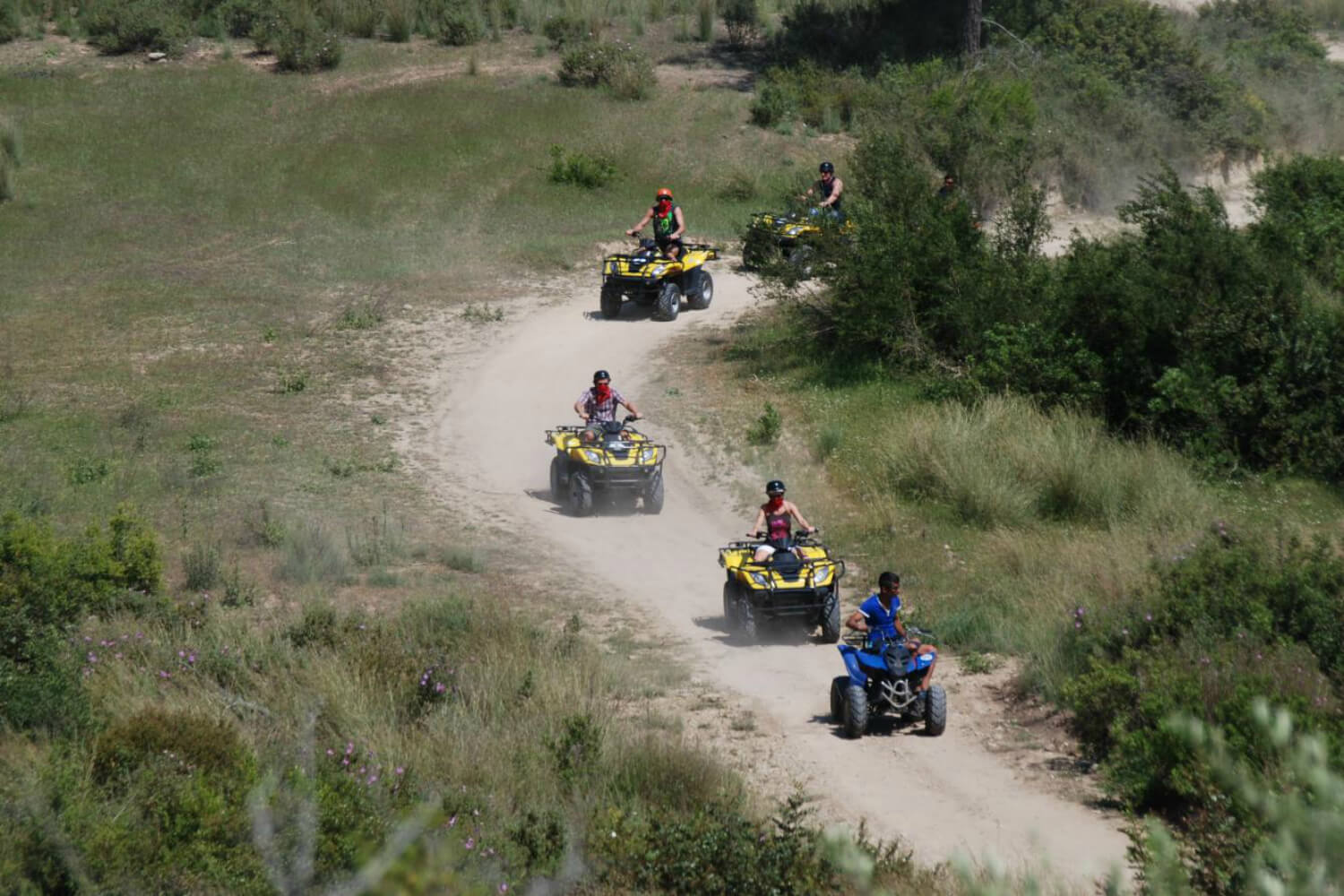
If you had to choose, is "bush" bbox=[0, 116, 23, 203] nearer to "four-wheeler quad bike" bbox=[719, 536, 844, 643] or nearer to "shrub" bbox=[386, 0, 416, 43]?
"shrub" bbox=[386, 0, 416, 43]

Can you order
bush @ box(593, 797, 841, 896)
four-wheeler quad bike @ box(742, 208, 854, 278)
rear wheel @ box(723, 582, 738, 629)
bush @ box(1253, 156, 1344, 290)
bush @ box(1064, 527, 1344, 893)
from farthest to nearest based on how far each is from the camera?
four-wheeler quad bike @ box(742, 208, 854, 278) < bush @ box(1253, 156, 1344, 290) < rear wheel @ box(723, 582, 738, 629) < bush @ box(1064, 527, 1344, 893) < bush @ box(593, 797, 841, 896)

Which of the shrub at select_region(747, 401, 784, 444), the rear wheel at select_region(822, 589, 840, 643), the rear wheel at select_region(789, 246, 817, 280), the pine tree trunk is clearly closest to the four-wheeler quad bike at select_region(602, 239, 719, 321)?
the rear wheel at select_region(789, 246, 817, 280)

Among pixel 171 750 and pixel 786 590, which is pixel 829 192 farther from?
pixel 171 750

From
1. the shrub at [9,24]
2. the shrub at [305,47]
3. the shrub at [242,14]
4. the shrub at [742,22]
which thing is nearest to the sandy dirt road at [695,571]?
the shrub at [305,47]

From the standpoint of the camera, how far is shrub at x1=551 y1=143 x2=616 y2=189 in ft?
112

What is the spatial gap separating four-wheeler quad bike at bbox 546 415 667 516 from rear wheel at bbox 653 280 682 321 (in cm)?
791

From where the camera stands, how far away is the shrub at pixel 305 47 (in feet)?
131

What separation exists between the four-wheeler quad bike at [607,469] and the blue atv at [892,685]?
6.20m

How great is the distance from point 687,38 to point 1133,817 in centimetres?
3895

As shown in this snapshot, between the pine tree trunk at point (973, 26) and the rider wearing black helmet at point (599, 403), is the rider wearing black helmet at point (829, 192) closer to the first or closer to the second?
the rider wearing black helmet at point (599, 403)

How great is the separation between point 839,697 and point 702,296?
620 inches

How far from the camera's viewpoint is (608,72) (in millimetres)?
39406

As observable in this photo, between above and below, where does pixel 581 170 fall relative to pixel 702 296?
above

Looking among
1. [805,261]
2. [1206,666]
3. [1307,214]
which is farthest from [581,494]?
[1307,214]
